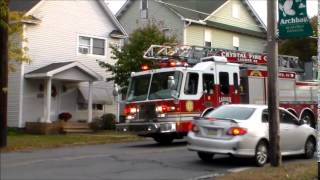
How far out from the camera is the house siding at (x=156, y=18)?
132 feet

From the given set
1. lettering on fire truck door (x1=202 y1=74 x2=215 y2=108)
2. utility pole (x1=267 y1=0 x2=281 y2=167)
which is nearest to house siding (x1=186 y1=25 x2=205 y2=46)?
lettering on fire truck door (x1=202 y1=74 x2=215 y2=108)

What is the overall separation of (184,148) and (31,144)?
5844 millimetres

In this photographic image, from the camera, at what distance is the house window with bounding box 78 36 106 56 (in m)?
32.8

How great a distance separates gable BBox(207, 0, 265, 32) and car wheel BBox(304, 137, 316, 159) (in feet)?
84.7

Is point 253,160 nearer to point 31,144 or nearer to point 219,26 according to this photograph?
point 31,144

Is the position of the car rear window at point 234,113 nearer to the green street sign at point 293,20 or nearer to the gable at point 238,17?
the green street sign at point 293,20

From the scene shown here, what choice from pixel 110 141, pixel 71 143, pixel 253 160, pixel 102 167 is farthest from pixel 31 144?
pixel 253 160

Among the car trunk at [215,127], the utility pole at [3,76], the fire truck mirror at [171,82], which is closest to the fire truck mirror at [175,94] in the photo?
the fire truck mirror at [171,82]

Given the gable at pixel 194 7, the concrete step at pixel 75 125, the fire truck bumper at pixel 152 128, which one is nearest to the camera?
the fire truck bumper at pixel 152 128

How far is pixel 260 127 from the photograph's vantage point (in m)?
14.7

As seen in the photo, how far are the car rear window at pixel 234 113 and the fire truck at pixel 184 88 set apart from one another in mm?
3421

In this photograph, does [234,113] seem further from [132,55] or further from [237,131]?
[132,55]

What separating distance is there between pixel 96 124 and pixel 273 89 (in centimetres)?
1806

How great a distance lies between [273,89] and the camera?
44.3 ft
